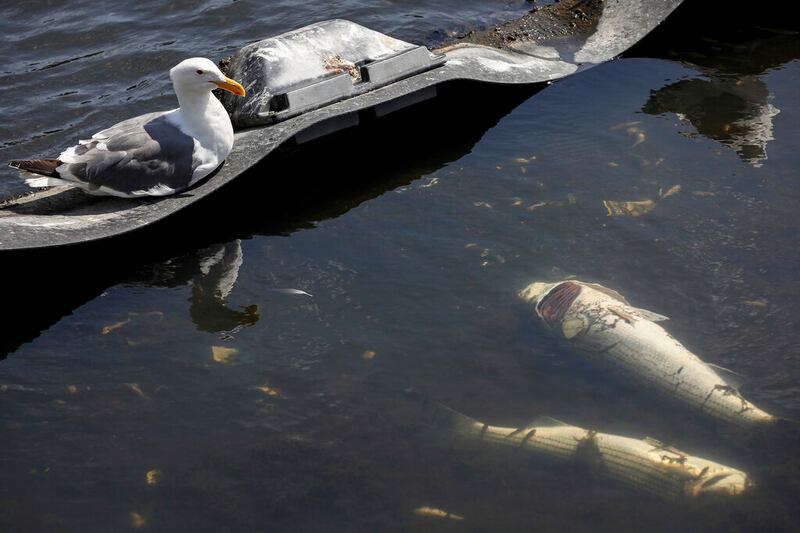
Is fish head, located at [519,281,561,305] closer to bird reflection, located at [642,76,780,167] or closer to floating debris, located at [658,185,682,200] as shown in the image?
floating debris, located at [658,185,682,200]

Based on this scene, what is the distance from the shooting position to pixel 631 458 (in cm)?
436

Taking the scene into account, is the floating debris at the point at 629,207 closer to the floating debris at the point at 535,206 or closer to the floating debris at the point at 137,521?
the floating debris at the point at 535,206

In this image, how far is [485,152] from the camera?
7.00m

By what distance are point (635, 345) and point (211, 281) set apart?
2.67 m

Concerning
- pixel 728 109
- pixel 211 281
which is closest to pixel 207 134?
pixel 211 281

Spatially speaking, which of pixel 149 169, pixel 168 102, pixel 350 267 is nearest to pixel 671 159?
pixel 350 267

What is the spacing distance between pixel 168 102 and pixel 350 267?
356 centimetres

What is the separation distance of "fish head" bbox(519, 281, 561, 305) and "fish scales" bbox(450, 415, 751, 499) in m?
1.00

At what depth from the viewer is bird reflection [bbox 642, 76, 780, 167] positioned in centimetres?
684

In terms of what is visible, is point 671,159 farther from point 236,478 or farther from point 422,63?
point 236,478

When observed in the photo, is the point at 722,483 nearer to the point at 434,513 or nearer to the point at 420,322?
the point at 434,513

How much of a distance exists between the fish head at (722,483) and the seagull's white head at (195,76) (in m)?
3.98

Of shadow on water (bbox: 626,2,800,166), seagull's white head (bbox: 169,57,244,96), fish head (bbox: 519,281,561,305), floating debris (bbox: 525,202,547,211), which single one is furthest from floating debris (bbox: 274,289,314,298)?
shadow on water (bbox: 626,2,800,166)

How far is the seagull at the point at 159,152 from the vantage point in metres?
5.86
